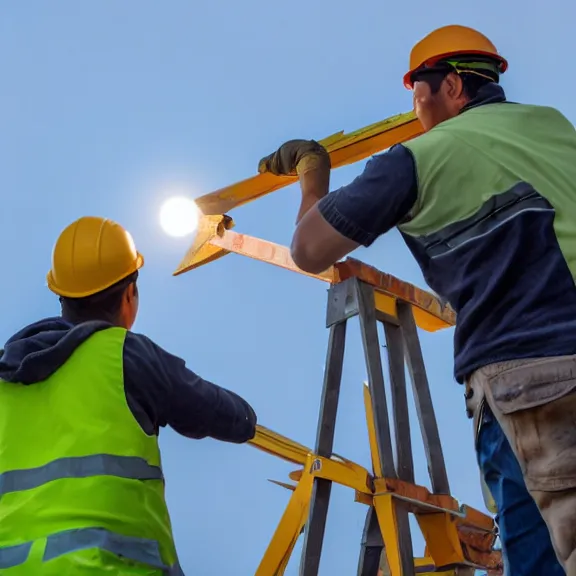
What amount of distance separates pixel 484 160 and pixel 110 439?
139 centimetres

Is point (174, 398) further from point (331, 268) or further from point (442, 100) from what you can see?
point (331, 268)

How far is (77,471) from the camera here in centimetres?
253

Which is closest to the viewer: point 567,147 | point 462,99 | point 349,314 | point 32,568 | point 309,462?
point 32,568

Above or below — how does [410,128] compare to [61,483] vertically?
above

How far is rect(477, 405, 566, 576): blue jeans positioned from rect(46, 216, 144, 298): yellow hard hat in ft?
4.92

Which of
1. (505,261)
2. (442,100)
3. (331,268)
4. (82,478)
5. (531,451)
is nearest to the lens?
(531,451)

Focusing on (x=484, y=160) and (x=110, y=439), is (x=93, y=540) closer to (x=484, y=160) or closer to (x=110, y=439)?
(x=110, y=439)

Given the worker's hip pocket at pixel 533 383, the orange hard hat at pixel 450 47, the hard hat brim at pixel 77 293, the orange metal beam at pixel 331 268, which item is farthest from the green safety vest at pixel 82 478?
the orange metal beam at pixel 331 268

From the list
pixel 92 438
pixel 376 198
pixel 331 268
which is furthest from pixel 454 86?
pixel 331 268

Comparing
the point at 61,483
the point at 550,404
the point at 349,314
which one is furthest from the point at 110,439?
the point at 349,314

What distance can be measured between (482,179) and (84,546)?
155cm

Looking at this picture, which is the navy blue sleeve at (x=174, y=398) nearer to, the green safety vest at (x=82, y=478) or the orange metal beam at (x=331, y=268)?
the green safety vest at (x=82, y=478)

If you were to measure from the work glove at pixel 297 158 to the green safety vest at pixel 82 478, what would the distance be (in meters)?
0.96

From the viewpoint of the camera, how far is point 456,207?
244 centimetres
